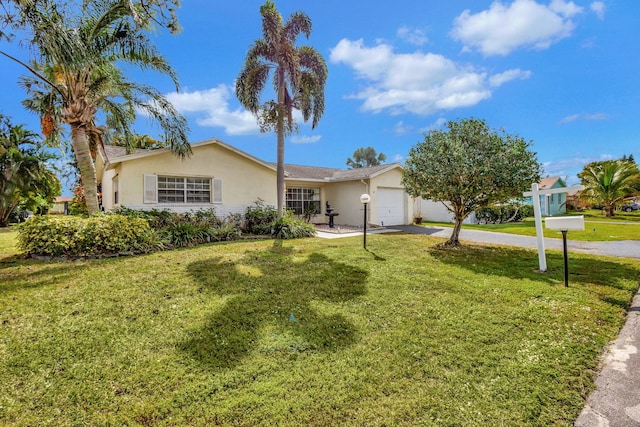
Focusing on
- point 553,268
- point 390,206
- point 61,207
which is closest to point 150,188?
point 390,206

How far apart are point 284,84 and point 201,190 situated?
6281 millimetres

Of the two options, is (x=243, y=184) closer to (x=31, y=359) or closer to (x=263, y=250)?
(x=263, y=250)

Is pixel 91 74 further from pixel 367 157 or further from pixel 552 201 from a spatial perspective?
pixel 367 157

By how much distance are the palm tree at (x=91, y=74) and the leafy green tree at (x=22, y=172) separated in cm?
980

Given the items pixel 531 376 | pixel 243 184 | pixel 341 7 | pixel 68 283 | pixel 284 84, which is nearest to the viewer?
pixel 531 376

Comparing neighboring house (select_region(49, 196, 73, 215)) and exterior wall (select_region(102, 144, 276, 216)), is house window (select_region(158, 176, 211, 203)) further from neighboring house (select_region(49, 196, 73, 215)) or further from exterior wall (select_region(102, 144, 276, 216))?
neighboring house (select_region(49, 196, 73, 215))

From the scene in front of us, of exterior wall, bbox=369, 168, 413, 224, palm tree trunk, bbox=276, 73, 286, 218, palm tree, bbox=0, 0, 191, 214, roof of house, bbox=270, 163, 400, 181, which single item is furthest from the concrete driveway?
palm tree, bbox=0, 0, 191, 214

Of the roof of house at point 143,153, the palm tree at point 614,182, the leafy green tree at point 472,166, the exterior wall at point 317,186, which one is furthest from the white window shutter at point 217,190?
the palm tree at point 614,182

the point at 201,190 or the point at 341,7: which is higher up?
the point at 341,7

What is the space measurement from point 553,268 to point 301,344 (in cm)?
722

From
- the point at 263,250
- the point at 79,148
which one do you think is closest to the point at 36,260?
the point at 79,148

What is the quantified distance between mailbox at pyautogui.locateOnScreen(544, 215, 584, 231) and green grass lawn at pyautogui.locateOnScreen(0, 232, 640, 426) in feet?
3.99

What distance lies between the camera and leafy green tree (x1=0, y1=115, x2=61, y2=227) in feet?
60.4

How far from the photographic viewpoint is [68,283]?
591 centimetres
